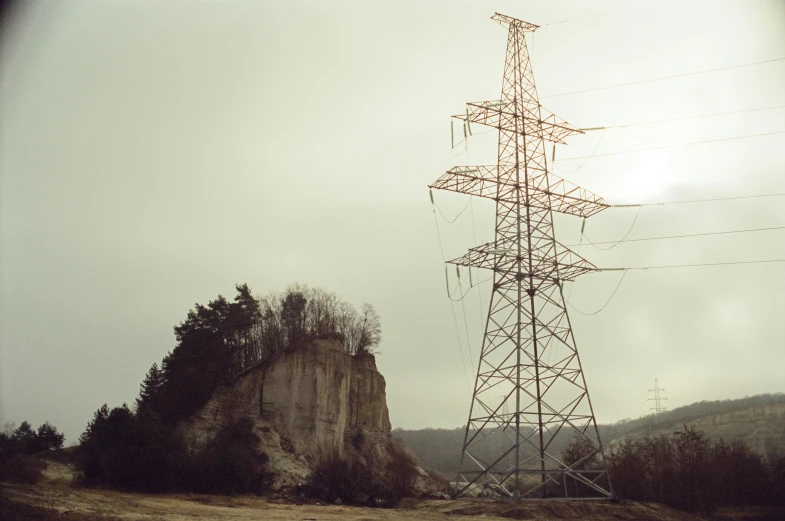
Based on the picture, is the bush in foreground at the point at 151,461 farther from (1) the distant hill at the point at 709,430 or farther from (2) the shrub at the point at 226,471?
(1) the distant hill at the point at 709,430

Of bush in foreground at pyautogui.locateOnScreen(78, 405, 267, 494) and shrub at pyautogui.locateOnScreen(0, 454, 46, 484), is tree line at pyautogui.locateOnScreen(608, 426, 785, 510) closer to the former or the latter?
bush in foreground at pyautogui.locateOnScreen(78, 405, 267, 494)

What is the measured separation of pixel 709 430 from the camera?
10719 cm

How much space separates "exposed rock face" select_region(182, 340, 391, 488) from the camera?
44.2 metres

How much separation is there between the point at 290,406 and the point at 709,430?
8625 centimetres

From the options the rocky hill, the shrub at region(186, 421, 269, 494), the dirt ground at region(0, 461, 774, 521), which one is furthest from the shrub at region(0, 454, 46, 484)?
the rocky hill

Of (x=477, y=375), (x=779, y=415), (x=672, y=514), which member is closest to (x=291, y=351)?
(x=477, y=375)

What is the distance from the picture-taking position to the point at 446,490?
51031 millimetres

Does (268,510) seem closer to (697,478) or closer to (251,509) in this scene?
(251,509)

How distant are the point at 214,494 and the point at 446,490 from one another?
72.5ft

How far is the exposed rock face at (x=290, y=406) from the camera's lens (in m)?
44.2

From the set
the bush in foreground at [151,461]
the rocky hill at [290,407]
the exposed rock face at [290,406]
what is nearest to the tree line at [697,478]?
the rocky hill at [290,407]

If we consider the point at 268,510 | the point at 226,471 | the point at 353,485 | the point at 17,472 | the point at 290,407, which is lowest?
the point at 268,510

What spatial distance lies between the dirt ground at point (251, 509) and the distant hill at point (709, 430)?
140ft

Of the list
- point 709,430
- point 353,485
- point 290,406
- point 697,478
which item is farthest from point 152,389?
point 709,430
